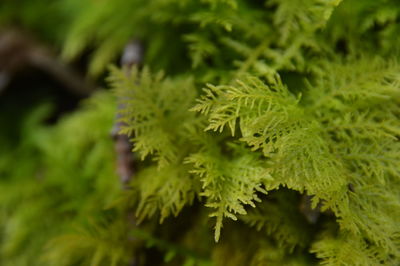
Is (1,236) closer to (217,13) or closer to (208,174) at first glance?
(208,174)

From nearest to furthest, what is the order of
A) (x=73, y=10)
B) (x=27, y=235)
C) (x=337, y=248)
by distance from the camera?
(x=337, y=248) → (x=27, y=235) → (x=73, y=10)

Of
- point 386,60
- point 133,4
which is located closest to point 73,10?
point 133,4

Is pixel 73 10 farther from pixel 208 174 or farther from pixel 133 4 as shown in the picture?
pixel 208 174

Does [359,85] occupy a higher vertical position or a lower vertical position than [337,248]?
higher

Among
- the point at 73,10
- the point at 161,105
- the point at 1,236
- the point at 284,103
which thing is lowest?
the point at 1,236

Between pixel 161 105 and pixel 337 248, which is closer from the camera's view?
pixel 337 248

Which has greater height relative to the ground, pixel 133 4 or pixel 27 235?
pixel 133 4

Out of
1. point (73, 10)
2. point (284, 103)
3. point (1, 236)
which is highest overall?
point (284, 103)

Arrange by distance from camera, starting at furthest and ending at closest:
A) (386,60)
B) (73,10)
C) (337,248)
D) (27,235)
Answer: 1. (73,10)
2. (27,235)
3. (386,60)
4. (337,248)

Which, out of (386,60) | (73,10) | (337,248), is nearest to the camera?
(337,248)

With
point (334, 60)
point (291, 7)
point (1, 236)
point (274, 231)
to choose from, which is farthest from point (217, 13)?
point (1, 236)
